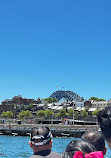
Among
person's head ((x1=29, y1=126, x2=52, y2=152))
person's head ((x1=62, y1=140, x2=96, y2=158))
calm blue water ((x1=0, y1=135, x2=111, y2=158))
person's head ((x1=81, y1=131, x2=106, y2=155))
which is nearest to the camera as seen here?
person's head ((x1=62, y1=140, x2=96, y2=158))

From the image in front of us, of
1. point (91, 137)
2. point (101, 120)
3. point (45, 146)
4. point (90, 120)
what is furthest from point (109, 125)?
point (90, 120)

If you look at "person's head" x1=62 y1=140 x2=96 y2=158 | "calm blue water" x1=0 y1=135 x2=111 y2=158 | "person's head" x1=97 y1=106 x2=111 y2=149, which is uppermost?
"person's head" x1=97 y1=106 x2=111 y2=149

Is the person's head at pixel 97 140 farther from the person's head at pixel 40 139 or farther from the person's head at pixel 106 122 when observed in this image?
the person's head at pixel 40 139

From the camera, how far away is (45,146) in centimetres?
493

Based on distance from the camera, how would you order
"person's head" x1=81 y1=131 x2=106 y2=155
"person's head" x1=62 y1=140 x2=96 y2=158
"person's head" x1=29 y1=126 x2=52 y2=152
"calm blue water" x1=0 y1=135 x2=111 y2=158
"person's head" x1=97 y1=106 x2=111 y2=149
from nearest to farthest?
"person's head" x1=62 y1=140 x2=96 y2=158 < "person's head" x1=97 y1=106 x2=111 y2=149 < "person's head" x1=81 y1=131 x2=106 y2=155 < "person's head" x1=29 y1=126 x2=52 y2=152 < "calm blue water" x1=0 y1=135 x2=111 y2=158

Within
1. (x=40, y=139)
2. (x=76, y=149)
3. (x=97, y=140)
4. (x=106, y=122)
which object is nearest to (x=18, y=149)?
(x=40, y=139)

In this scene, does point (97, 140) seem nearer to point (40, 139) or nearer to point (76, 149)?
point (40, 139)

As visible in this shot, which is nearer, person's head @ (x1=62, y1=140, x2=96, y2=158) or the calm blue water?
person's head @ (x1=62, y1=140, x2=96, y2=158)

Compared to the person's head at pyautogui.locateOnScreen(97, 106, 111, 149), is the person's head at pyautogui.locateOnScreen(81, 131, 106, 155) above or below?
below

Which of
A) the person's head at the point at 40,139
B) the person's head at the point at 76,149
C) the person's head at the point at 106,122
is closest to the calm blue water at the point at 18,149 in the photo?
the person's head at the point at 40,139

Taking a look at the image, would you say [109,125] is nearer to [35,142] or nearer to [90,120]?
[35,142]

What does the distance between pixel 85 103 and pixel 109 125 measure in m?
162

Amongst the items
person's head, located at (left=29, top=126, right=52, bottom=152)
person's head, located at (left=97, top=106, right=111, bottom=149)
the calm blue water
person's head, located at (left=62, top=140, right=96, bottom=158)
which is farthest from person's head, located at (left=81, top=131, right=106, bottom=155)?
the calm blue water

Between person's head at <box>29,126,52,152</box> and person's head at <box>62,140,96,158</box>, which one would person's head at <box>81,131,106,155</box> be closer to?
person's head at <box>29,126,52,152</box>
